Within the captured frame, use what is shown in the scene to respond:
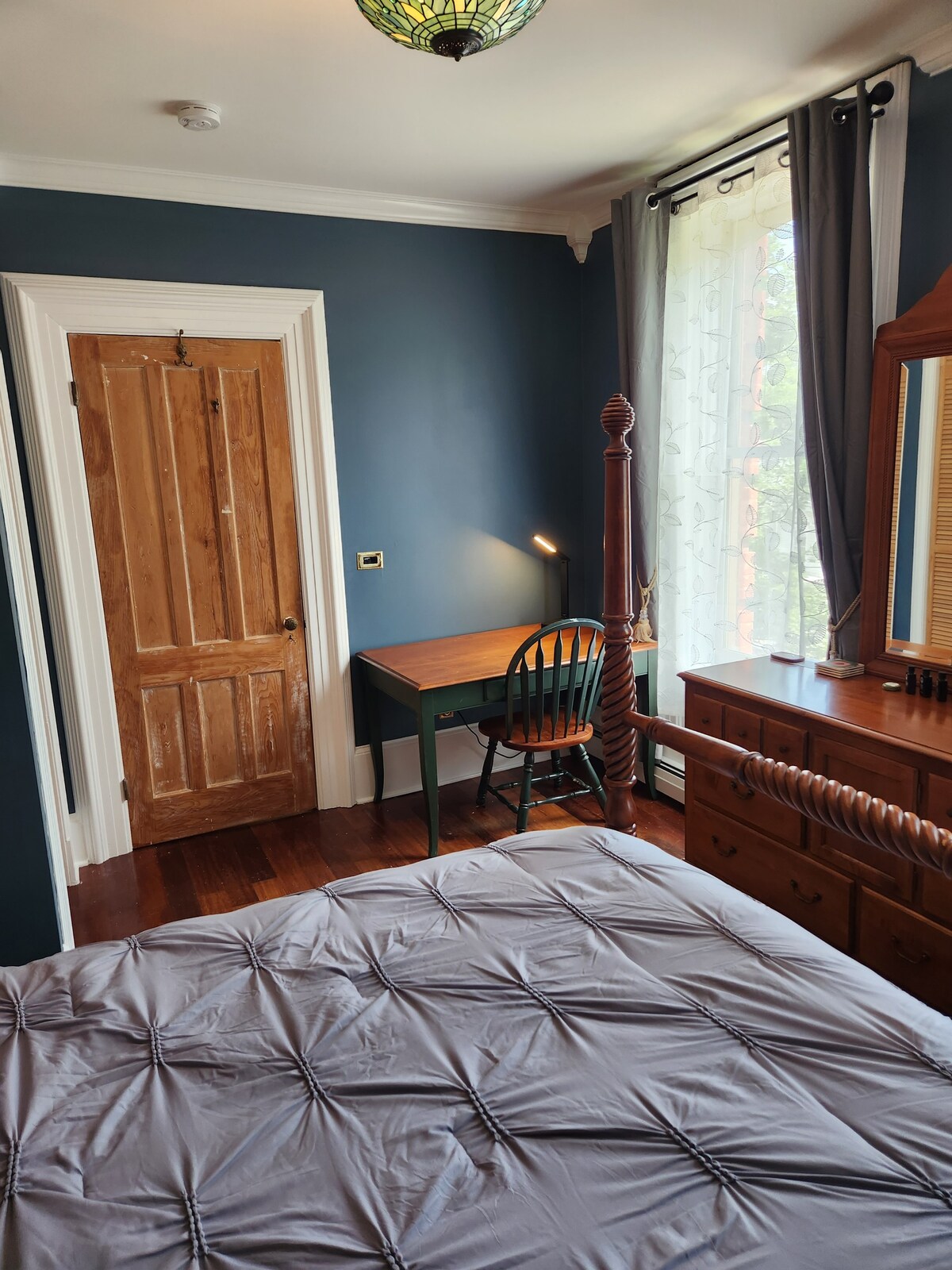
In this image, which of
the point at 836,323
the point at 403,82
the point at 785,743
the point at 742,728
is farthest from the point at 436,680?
the point at 403,82

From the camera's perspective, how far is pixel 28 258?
291 cm

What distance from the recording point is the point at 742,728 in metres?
2.51

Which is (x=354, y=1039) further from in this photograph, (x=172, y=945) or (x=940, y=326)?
(x=940, y=326)

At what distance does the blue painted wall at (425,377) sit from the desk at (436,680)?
0.11 m

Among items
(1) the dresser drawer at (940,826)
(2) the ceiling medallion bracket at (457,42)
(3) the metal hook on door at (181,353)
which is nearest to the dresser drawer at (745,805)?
(1) the dresser drawer at (940,826)

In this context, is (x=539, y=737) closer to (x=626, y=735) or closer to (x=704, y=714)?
(x=704, y=714)

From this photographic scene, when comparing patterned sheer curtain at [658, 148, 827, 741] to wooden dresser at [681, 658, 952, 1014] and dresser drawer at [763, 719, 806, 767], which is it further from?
dresser drawer at [763, 719, 806, 767]

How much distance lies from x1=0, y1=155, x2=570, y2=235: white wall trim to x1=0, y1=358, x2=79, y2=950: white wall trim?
0.69 metres

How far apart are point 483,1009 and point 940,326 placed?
2.12 metres

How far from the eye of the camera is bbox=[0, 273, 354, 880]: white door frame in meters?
2.95

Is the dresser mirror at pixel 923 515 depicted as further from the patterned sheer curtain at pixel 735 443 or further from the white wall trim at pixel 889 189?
the patterned sheer curtain at pixel 735 443

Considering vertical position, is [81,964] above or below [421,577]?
below

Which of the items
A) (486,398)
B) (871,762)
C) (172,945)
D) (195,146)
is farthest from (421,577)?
(172,945)

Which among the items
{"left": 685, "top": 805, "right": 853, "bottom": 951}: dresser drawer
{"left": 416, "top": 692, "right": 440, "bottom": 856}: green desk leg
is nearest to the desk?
{"left": 416, "top": 692, "right": 440, "bottom": 856}: green desk leg
